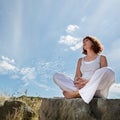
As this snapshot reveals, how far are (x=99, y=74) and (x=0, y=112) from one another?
4.73 m

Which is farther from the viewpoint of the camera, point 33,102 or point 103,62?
point 33,102

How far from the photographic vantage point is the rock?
10227 millimetres

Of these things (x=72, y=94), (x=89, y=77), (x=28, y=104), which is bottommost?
(x=72, y=94)

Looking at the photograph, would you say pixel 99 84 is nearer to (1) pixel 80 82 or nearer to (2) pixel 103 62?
(1) pixel 80 82

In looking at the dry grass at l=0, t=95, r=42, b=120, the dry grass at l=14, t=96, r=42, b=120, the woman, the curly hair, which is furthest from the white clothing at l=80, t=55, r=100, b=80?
the dry grass at l=14, t=96, r=42, b=120

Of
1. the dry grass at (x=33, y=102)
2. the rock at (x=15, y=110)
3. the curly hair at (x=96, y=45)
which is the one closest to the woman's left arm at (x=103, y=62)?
the curly hair at (x=96, y=45)

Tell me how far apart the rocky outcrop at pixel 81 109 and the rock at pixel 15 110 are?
3.38m

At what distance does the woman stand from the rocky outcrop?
15cm

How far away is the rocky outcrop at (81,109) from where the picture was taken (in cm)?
625

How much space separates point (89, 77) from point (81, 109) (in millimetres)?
833

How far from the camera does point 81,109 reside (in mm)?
6484

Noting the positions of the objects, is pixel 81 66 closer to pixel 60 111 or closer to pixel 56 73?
pixel 56 73

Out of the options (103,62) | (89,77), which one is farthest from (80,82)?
(103,62)

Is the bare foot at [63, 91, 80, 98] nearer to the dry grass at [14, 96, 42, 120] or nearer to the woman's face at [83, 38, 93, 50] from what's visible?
the woman's face at [83, 38, 93, 50]
